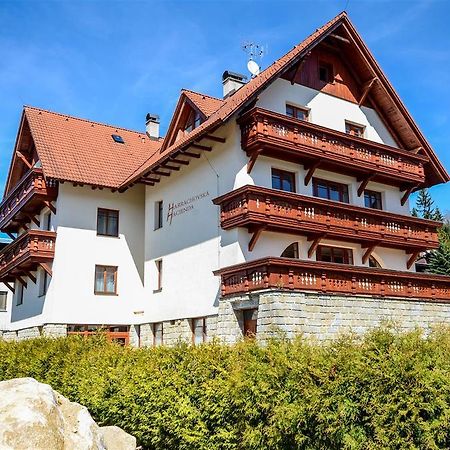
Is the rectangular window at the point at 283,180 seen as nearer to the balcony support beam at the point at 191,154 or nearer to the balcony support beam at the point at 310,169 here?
the balcony support beam at the point at 310,169

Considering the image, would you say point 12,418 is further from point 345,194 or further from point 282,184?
point 345,194

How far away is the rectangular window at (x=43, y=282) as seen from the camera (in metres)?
23.5

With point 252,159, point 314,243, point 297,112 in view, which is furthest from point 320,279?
point 297,112

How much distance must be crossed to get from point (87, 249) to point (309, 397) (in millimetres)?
17983

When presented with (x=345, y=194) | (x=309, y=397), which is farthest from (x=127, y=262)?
(x=309, y=397)

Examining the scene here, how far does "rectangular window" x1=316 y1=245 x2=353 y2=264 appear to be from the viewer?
19641 millimetres

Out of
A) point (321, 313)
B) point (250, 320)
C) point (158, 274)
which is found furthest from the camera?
point (158, 274)

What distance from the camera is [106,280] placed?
927 inches

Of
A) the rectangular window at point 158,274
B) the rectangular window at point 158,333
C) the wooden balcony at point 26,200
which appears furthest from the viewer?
the wooden balcony at point 26,200

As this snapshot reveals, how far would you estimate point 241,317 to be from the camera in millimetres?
17047

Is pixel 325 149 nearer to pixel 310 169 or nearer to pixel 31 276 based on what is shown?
pixel 310 169

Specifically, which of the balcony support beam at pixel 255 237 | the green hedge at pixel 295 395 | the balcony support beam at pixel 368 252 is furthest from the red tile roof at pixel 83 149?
the green hedge at pixel 295 395

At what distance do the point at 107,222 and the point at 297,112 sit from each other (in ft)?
31.7

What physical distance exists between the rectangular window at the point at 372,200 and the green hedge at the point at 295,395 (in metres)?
13.8
